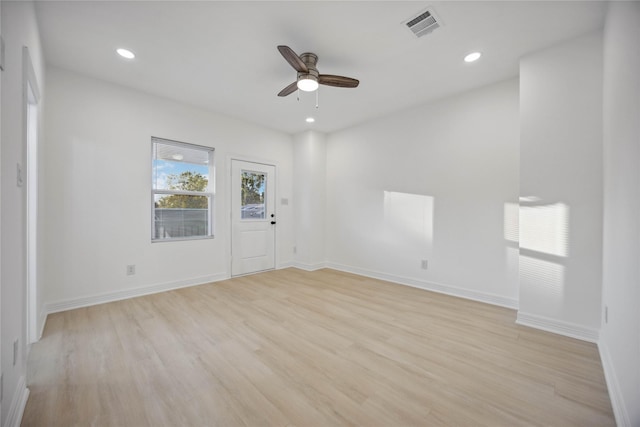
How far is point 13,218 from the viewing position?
4.51 feet

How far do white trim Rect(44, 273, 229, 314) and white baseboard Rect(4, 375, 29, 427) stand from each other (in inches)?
64.5

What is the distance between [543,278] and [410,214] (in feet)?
5.75

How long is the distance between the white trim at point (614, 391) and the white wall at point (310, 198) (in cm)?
380

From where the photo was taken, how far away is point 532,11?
79.5 inches

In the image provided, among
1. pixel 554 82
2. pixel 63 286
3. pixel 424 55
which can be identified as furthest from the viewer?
pixel 63 286

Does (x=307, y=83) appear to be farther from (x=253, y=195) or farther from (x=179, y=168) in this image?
(x=253, y=195)

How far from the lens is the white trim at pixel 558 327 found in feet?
7.36

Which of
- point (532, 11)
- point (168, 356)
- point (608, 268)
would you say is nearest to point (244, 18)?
point (532, 11)

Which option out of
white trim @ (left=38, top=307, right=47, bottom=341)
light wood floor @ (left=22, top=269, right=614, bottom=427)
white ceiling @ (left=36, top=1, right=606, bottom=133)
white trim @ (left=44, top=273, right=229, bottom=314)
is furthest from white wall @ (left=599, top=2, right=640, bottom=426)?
white trim @ (left=44, top=273, right=229, bottom=314)

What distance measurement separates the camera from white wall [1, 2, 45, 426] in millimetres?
1230

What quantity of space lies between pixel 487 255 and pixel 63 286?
4.98 metres

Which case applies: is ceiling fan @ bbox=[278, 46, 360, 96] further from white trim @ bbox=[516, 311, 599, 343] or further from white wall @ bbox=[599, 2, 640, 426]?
white trim @ bbox=[516, 311, 599, 343]

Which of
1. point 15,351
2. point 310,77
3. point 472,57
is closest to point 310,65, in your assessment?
point 310,77

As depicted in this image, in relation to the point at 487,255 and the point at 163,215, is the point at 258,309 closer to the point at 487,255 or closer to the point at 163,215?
the point at 163,215
